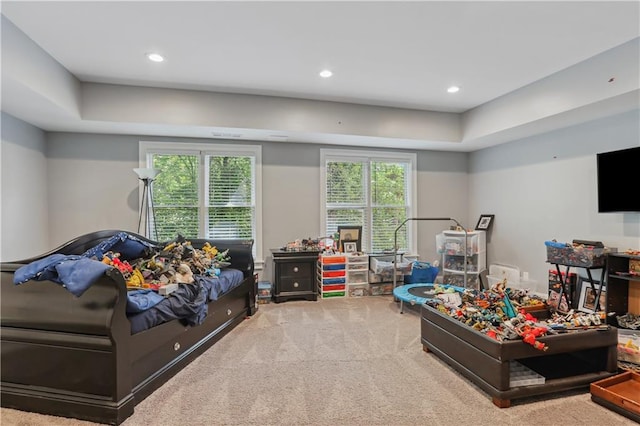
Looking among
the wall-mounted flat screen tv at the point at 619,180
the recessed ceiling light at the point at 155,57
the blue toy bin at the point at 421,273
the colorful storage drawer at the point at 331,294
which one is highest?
the recessed ceiling light at the point at 155,57

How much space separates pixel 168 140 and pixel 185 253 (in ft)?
6.90

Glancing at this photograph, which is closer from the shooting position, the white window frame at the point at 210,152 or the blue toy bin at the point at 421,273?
the white window frame at the point at 210,152

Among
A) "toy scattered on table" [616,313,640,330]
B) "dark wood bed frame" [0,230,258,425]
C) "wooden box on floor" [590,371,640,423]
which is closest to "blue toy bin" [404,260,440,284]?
"toy scattered on table" [616,313,640,330]

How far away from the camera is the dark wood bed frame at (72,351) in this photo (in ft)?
6.11

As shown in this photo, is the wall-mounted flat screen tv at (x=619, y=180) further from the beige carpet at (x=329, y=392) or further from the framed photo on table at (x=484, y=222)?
the beige carpet at (x=329, y=392)

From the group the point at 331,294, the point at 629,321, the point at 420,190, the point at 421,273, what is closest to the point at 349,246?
the point at 331,294

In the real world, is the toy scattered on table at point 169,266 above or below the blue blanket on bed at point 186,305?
above

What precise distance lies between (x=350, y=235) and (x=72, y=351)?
371 centimetres

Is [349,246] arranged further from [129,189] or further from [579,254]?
[129,189]

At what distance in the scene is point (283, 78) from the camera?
3617 millimetres

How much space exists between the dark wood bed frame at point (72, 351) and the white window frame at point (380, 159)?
337cm

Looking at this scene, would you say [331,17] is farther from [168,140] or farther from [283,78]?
[168,140]

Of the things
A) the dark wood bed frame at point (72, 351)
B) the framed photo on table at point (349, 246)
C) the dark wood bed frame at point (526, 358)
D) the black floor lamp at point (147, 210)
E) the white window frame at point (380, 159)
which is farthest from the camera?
the white window frame at point (380, 159)

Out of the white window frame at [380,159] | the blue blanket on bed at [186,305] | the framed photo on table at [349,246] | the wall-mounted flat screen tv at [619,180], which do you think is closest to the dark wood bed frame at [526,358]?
the wall-mounted flat screen tv at [619,180]
